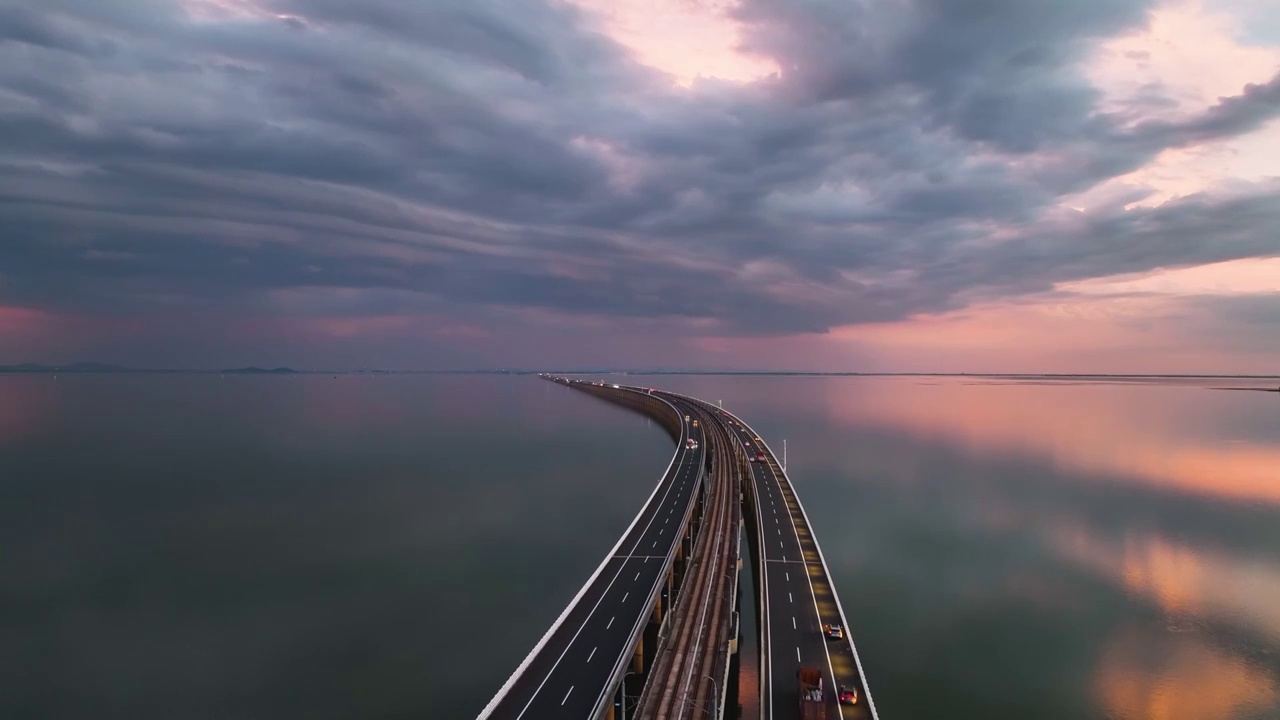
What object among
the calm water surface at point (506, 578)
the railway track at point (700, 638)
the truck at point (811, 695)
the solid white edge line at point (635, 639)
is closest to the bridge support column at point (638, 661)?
the solid white edge line at point (635, 639)

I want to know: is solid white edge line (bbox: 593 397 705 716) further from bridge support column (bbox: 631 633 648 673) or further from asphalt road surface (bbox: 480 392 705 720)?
bridge support column (bbox: 631 633 648 673)

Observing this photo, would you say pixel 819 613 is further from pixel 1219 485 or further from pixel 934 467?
pixel 1219 485

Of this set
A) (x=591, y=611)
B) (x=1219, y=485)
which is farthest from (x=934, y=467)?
(x=591, y=611)

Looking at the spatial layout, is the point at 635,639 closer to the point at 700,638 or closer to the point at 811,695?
the point at 700,638

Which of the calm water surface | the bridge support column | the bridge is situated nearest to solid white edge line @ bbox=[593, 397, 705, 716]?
the bridge

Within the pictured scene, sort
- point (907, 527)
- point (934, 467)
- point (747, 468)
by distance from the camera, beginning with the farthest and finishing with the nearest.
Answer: point (934, 467) < point (747, 468) < point (907, 527)

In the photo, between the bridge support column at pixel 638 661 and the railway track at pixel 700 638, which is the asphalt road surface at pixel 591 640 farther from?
the railway track at pixel 700 638
